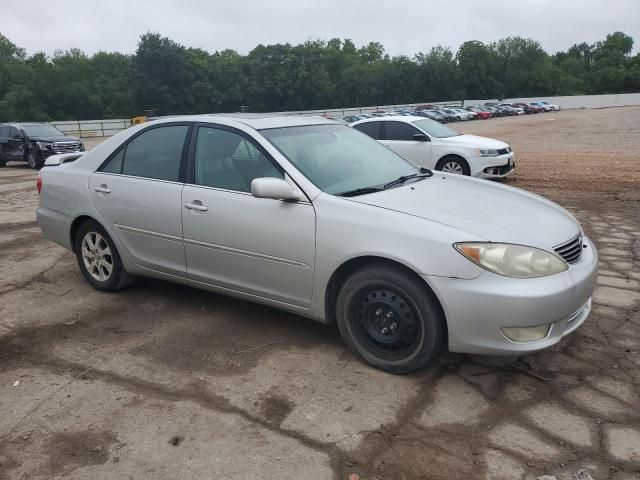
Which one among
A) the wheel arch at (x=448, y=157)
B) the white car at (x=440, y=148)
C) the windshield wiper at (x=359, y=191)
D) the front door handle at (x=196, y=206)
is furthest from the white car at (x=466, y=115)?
the front door handle at (x=196, y=206)

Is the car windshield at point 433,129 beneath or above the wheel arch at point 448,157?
above

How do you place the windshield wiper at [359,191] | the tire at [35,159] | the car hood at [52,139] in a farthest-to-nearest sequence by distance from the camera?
the car hood at [52,139] < the tire at [35,159] < the windshield wiper at [359,191]

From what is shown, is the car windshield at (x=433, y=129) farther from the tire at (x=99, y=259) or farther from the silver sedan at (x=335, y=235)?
the tire at (x=99, y=259)

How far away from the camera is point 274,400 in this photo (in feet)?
10.5

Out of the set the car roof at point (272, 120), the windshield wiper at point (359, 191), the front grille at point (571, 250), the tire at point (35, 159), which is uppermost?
the car roof at point (272, 120)

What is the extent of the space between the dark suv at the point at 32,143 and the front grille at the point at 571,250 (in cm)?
1747

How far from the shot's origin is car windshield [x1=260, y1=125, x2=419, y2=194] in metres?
3.81

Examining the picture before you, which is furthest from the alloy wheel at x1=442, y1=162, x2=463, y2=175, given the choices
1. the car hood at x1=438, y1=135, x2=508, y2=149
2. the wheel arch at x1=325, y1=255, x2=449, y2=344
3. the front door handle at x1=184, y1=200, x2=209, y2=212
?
the wheel arch at x1=325, y1=255, x2=449, y2=344

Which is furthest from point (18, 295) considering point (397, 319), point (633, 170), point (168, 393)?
point (633, 170)

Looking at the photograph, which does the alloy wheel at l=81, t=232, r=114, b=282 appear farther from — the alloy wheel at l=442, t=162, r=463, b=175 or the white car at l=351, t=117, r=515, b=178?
the alloy wheel at l=442, t=162, r=463, b=175

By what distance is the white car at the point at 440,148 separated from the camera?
10898 millimetres

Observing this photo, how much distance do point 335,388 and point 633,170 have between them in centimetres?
1129

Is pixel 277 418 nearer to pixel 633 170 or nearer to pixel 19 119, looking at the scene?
pixel 633 170

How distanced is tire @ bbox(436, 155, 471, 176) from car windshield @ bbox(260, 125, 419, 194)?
6644mm
